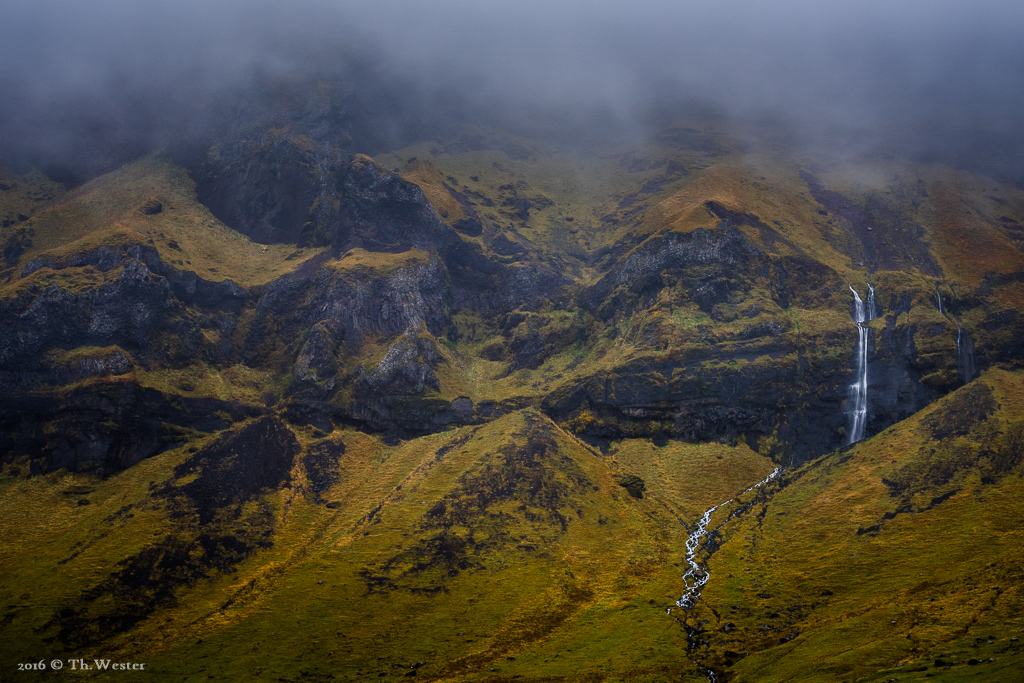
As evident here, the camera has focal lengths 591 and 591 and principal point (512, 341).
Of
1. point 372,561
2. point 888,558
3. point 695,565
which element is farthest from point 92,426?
point 888,558

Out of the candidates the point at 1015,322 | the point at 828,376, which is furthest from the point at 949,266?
the point at 828,376

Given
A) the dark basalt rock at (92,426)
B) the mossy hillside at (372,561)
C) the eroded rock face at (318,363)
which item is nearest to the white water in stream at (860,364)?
the mossy hillside at (372,561)

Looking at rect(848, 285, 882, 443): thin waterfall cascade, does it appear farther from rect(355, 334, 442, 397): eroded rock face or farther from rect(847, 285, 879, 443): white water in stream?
rect(355, 334, 442, 397): eroded rock face

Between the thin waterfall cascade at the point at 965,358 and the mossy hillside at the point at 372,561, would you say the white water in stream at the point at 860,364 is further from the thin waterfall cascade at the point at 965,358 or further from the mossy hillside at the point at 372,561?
the mossy hillside at the point at 372,561

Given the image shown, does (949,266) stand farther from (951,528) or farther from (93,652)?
(93,652)

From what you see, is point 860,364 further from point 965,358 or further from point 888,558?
point 888,558
